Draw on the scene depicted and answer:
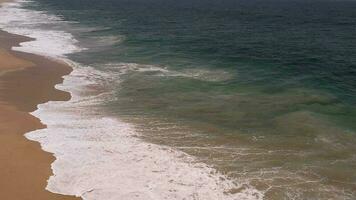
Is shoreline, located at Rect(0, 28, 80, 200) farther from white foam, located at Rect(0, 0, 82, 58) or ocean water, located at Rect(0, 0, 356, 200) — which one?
white foam, located at Rect(0, 0, 82, 58)

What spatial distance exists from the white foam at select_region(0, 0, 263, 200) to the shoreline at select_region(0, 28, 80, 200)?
36 cm

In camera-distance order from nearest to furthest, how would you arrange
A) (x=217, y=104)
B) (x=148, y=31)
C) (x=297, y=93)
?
(x=217, y=104), (x=297, y=93), (x=148, y=31)

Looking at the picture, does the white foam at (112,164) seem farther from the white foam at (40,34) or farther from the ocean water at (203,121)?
the white foam at (40,34)

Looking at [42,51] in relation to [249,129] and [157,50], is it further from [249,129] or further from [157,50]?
[249,129]

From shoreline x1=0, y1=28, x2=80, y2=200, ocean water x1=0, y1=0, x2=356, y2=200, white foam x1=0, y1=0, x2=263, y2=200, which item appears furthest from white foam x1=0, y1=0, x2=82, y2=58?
white foam x1=0, y1=0, x2=263, y2=200

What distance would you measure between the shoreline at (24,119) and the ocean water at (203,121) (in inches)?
16.5

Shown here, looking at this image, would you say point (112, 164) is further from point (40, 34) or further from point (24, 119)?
point (40, 34)

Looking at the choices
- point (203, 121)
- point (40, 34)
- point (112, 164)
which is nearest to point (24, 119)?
point (112, 164)

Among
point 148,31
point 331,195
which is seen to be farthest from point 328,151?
point 148,31

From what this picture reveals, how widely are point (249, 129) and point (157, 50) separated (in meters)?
17.7

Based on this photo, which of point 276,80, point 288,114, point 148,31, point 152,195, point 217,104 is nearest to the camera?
point 152,195

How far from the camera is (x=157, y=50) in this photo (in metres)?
34.2

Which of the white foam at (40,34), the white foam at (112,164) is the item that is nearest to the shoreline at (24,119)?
the white foam at (112,164)

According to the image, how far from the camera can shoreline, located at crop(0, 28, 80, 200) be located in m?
12.7
